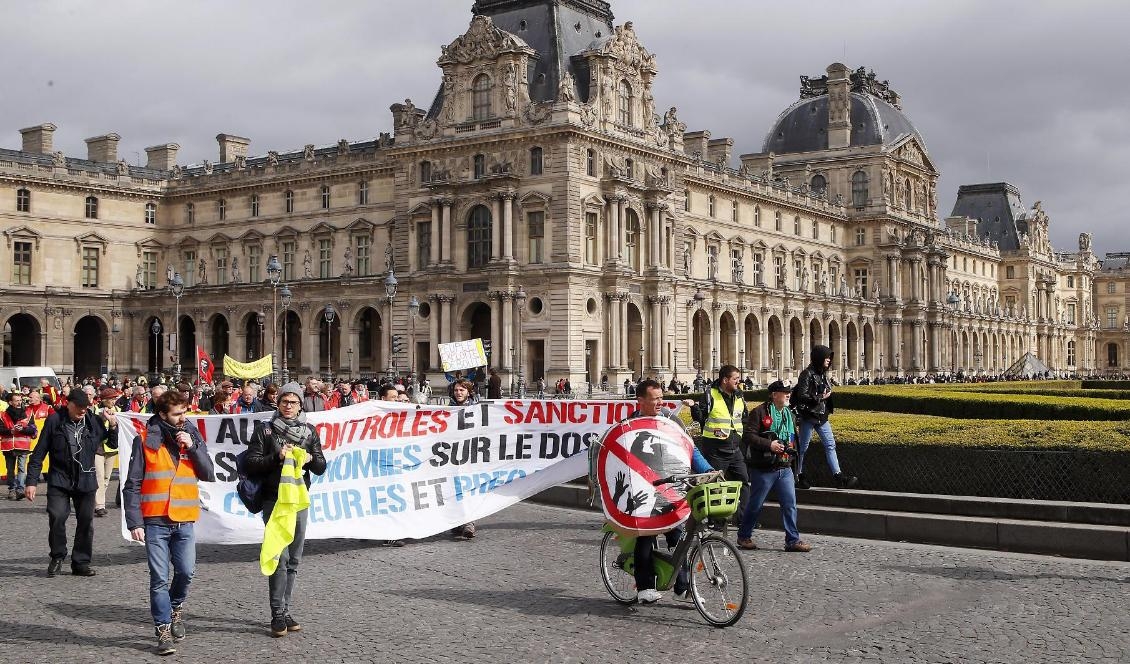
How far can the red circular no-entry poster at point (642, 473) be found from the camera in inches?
429

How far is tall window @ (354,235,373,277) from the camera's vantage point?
68812 millimetres

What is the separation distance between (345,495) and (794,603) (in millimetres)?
6260

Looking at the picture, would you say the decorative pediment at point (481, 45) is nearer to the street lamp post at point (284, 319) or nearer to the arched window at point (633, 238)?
the arched window at point (633, 238)

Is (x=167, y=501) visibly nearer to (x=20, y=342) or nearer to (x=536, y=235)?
(x=536, y=235)

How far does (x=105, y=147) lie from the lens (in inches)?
3285

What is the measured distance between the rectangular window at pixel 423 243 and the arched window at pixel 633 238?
1107 cm

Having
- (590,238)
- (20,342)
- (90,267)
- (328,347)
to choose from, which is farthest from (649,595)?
(20,342)

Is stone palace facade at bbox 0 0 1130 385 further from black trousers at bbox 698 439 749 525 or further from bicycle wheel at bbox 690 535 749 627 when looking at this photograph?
bicycle wheel at bbox 690 535 749 627

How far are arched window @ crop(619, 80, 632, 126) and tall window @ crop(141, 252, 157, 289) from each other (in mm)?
36328

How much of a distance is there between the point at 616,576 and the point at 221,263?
69488 millimetres

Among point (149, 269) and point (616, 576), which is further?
point (149, 269)

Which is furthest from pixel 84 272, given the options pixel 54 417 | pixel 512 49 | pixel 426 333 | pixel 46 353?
pixel 54 417

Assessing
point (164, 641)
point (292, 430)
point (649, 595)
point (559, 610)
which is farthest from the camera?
point (559, 610)

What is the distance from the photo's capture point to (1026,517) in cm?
1481
